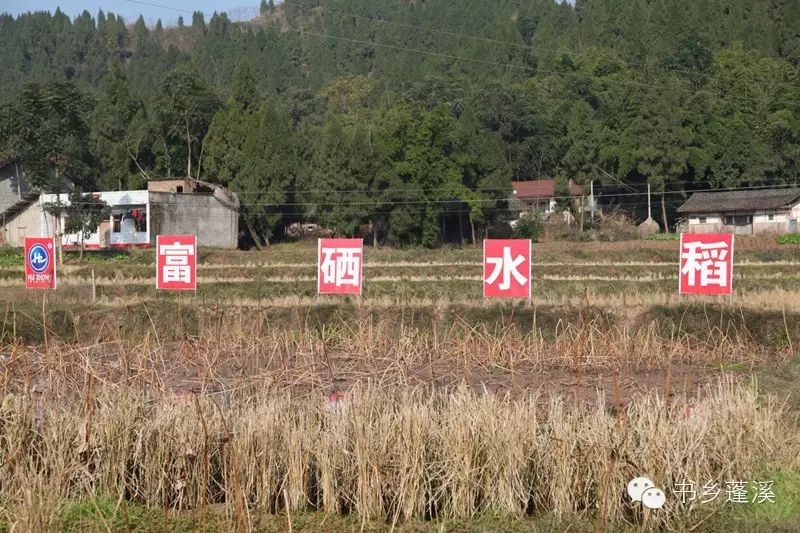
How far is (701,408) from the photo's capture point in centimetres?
701

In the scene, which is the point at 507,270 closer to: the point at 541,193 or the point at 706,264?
the point at 706,264

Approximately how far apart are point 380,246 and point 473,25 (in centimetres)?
8402

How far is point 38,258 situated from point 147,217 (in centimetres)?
1996

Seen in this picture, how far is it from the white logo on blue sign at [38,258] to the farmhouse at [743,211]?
109ft

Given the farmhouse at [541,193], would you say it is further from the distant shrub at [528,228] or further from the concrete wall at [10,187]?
the concrete wall at [10,187]

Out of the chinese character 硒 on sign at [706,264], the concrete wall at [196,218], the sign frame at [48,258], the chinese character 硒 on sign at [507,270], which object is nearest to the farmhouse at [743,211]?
the concrete wall at [196,218]

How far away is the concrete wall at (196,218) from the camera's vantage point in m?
39.7

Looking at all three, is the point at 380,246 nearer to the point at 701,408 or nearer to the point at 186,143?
the point at 186,143

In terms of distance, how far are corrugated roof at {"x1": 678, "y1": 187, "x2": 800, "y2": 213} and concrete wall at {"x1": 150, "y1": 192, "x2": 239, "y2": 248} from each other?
22.6m

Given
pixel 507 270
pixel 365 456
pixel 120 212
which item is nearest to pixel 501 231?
pixel 120 212

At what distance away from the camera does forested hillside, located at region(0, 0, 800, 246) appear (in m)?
42.8

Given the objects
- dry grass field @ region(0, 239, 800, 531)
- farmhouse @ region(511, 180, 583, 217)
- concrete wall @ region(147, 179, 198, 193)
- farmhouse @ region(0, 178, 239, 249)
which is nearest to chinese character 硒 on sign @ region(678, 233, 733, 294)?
dry grass field @ region(0, 239, 800, 531)

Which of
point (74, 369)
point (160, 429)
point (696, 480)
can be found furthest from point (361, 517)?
point (74, 369)

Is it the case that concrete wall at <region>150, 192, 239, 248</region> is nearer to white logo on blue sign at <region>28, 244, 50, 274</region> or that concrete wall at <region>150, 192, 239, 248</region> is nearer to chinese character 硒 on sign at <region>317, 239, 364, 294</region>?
white logo on blue sign at <region>28, 244, 50, 274</region>
